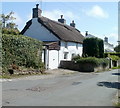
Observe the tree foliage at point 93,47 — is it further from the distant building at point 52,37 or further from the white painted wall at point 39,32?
the white painted wall at point 39,32

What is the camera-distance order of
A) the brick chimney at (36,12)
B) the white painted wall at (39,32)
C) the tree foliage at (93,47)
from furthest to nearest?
the tree foliage at (93,47)
the brick chimney at (36,12)
the white painted wall at (39,32)

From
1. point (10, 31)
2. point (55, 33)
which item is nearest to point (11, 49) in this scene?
point (55, 33)

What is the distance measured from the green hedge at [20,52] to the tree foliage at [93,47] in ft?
48.4

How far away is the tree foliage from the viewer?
3916cm

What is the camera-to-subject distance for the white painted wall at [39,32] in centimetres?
3530

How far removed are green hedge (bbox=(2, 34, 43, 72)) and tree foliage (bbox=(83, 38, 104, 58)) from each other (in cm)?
1476

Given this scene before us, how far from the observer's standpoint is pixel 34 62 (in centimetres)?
2438

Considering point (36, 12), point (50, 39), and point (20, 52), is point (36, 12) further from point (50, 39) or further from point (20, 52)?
point (20, 52)

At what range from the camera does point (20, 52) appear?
73.7ft

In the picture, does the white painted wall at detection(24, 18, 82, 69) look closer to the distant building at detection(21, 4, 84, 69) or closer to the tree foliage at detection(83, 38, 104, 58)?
the distant building at detection(21, 4, 84, 69)

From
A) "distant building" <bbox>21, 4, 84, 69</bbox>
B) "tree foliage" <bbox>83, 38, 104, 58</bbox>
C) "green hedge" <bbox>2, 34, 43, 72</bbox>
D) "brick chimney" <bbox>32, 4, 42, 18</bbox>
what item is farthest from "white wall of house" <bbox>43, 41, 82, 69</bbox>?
"brick chimney" <bbox>32, 4, 42, 18</bbox>

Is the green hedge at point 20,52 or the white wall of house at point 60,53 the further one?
the white wall of house at point 60,53

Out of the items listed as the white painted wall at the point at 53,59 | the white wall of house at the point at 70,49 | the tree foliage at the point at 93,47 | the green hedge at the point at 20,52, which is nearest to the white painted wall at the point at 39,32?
the white wall of house at the point at 70,49

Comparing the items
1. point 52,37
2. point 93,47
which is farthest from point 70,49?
point 52,37
